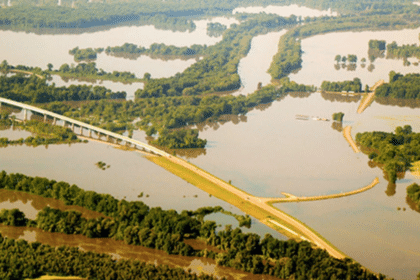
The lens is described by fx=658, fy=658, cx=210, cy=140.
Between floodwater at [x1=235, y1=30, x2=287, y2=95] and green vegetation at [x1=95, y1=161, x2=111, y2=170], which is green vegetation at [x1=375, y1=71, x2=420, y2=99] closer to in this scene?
floodwater at [x1=235, y1=30, x2=287, y2=95]

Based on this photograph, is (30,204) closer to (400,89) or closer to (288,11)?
(400,89)

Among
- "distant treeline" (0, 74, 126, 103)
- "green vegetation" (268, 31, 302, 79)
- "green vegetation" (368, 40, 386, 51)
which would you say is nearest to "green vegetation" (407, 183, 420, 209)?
"distant treeline" (0, 74, 126, 103)

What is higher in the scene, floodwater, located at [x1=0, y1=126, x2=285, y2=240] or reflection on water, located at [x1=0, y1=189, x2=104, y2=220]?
floodwater, located at [x1=0, y1=126, x2=285, y2=240]

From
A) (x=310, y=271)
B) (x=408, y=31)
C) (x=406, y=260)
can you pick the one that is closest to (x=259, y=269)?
(x=310, y=271)

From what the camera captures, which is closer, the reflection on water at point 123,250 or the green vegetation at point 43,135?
the reflection on water at point 123,250

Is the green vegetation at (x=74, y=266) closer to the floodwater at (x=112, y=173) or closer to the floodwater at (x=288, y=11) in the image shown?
the floodwater at (x=112, y=173)

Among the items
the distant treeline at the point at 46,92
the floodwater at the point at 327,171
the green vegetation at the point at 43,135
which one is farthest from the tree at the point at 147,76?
the green vegetation at the point at 43,135
